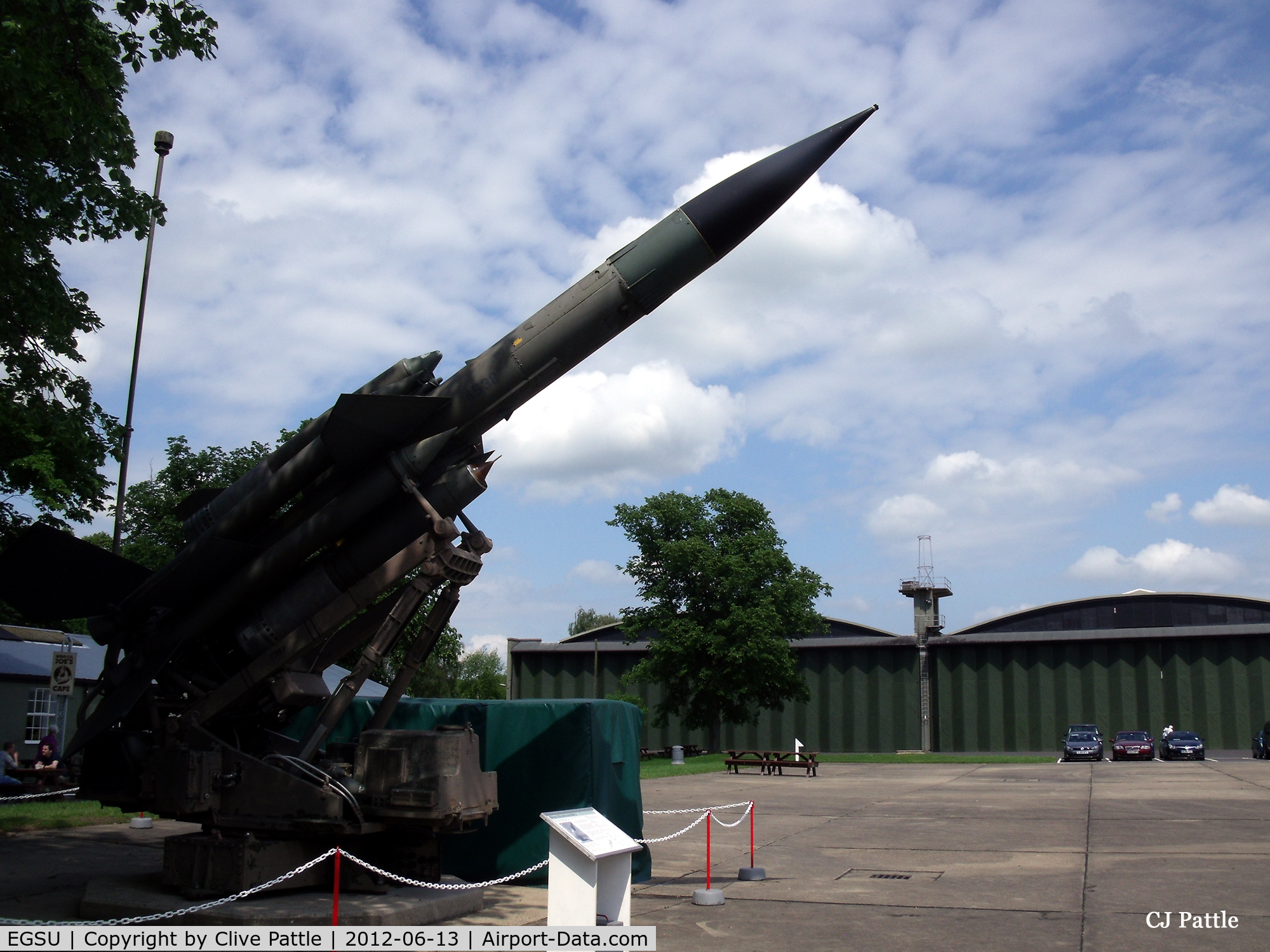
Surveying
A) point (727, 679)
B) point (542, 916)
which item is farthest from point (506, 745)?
point (727, 679)

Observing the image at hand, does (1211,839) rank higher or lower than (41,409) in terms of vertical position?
lower

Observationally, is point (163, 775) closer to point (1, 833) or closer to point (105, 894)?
point (105, 894)

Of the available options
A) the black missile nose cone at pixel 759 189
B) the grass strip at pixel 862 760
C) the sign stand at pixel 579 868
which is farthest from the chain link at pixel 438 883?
the grass strip at pixel 862 760

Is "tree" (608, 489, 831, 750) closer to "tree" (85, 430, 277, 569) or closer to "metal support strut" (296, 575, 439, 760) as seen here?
"tree" (85, 430, 277, 569)

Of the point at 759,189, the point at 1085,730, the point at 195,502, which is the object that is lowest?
the point at 1085,730

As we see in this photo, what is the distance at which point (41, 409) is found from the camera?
12000 millimetres

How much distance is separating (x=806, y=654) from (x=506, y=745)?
3855 centimetres

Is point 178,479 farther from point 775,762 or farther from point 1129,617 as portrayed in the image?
point 1129,617

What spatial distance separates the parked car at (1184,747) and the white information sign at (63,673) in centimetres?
3372

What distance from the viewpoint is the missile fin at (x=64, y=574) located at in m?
10.7

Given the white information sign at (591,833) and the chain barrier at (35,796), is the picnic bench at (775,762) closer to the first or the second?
the chain barrier at (35,796)

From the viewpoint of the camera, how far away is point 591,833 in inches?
279

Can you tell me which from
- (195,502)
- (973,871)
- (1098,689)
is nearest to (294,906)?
(195,502)

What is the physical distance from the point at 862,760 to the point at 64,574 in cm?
3280
